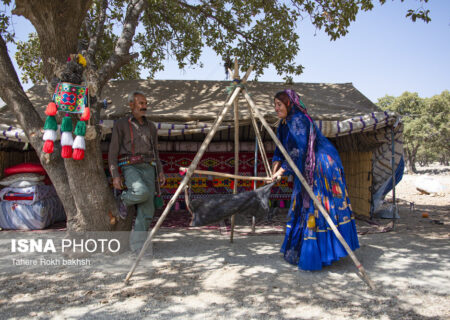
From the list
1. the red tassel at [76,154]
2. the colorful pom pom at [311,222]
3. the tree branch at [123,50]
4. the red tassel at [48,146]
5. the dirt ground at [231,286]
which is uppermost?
the tree branch at [123,50]

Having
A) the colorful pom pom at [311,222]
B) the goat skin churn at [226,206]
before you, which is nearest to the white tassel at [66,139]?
the goat skin churn at [226,206]

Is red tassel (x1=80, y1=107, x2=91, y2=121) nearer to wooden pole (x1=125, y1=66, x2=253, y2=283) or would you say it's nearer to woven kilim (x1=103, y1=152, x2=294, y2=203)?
wooden pole (x1=125, y1=66, x2=253, y2=283)

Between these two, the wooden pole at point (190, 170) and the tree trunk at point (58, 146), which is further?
the tree trunk at point (58, 146)

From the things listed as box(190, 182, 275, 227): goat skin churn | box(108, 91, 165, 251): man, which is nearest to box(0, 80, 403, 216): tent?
box(108, 91, 165, 251): man

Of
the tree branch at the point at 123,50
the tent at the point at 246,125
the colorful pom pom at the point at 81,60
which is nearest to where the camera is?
the colorful pom pom at the point at 81,60

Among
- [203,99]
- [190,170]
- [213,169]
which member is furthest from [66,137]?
[213,169]

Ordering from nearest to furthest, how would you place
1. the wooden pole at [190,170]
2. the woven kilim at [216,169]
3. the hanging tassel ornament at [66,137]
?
the wooden pole at [190,170]
the hanging tassel ornament at [66,137]
the woven kilim at [216,169]

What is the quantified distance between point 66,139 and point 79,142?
128 mm

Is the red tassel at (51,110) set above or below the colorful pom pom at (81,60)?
below

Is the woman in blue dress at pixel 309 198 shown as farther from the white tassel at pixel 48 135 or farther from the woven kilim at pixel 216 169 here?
the woven kilim at pixel 216 169

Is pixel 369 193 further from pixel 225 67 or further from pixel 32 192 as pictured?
pixel 32 192

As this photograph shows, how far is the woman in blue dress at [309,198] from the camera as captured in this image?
122 inches

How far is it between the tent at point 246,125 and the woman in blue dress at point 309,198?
158cm

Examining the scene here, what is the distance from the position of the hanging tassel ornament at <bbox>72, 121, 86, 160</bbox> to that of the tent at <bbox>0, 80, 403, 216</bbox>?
1.67ft
